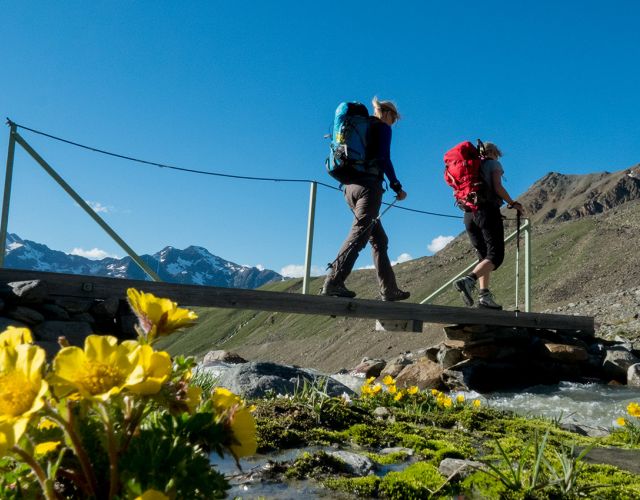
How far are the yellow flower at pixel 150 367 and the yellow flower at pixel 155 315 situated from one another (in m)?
0.17

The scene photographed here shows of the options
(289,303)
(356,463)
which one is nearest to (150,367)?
(356,463)

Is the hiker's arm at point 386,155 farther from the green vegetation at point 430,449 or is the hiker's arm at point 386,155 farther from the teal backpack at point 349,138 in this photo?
the green vegetation at point 430,449

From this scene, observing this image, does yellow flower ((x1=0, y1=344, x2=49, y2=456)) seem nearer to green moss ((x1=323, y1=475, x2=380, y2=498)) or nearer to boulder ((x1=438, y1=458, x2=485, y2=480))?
green moss ((x1=323, y1=475, x2=380, y2=498))

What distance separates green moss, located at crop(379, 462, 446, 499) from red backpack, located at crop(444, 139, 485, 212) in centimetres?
548

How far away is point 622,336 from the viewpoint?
46.8ft

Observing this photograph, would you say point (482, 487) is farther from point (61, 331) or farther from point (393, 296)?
point (393, 296)

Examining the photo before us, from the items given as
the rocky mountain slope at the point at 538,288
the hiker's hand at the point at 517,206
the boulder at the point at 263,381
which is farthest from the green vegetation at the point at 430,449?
the rocky mountain slope at the point at 538,288

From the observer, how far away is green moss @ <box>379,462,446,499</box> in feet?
7.70

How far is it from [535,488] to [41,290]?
14.6ft

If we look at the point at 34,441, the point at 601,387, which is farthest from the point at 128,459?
the point at 601,387

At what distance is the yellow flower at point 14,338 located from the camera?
109cm

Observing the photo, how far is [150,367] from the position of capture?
3.21 feet

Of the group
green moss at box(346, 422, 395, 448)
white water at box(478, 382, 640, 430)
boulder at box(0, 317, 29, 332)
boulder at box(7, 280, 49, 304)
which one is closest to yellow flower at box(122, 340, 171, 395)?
green moss at box(346, 422, 395, 448)

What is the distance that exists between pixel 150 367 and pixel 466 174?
715cm
